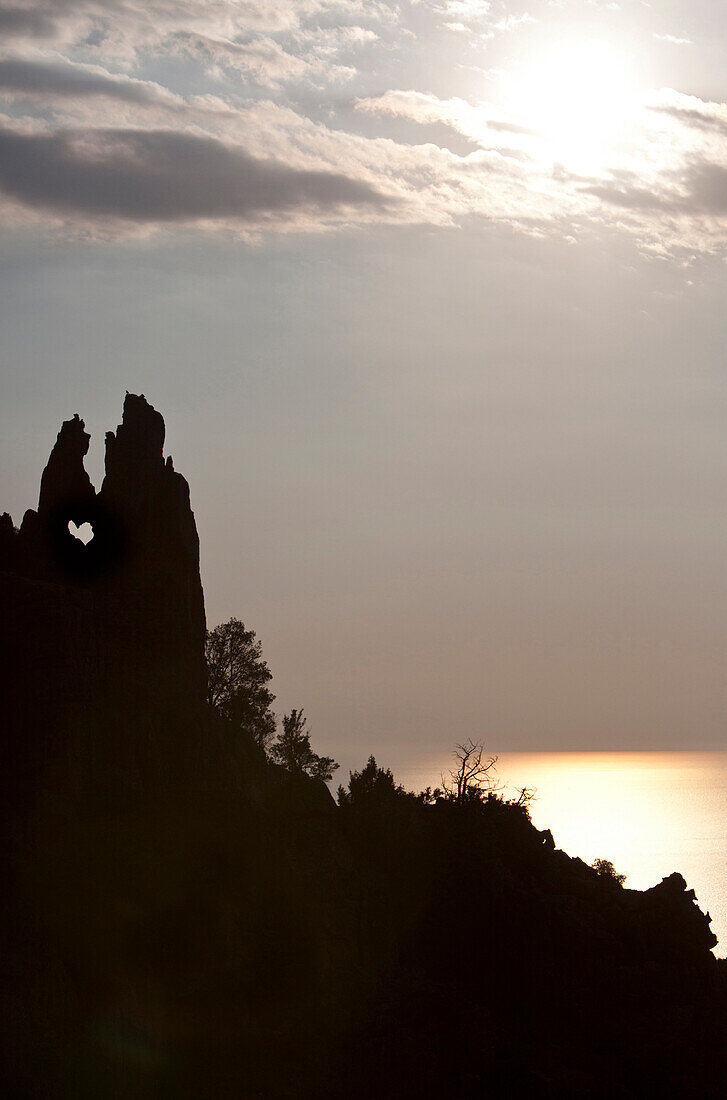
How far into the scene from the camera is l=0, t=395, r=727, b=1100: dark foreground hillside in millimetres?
47094

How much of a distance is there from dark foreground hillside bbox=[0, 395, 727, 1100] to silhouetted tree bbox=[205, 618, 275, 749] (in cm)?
1402

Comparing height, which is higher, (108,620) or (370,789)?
(108,620)

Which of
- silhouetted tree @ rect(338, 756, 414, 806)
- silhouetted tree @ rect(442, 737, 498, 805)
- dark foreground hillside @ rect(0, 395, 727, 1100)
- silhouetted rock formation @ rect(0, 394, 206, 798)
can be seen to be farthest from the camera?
silhouetted tree @ rect(442, 737, 498, 805)

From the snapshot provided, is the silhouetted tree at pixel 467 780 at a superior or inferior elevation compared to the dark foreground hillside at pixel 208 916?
superior

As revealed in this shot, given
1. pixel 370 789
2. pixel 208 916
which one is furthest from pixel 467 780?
pixel 208 916

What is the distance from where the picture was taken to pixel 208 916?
53406 millimetres

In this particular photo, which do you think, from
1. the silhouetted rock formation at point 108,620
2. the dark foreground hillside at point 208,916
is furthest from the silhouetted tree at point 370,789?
→ the silhouetted rock formation at point 108,620

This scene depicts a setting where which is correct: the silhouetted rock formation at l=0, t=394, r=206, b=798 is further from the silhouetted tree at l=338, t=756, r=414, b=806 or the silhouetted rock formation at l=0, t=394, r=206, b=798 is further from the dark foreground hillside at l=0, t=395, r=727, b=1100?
the silhouetted tree at l=338, t=756, r=414, b=806

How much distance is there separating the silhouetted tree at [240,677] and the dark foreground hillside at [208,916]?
552 inches

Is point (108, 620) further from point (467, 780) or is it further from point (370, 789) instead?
point (467, 780)

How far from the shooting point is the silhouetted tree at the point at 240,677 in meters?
85.6

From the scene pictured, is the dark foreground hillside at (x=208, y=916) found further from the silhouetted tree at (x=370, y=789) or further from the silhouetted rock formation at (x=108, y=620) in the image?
the silhouetted tree at (x=370, y=789)

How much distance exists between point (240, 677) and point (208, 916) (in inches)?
1405

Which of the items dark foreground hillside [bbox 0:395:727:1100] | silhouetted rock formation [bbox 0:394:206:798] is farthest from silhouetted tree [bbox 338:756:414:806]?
silhouetted rock formation [bbox 0:394:206:798]
